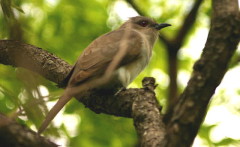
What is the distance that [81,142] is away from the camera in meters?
5.53

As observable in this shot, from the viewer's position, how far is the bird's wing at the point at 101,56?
4.74 metres

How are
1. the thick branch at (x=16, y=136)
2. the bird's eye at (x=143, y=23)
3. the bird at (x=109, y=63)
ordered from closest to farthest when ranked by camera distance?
the thick branch at (x=16, y=136) < the bird at (x=109, y=63) < the bird's eye at (x=143, y=23)

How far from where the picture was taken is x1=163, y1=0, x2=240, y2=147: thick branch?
2.54 m

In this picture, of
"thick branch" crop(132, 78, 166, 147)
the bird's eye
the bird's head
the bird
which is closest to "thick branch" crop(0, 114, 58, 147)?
"thick branch" crop(132, 78, 166, 147)

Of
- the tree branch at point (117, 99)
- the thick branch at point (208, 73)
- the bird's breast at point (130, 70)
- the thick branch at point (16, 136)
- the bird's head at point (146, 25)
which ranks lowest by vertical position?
the thick branch at point (16, 136)

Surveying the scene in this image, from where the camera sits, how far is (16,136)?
2.58 metres

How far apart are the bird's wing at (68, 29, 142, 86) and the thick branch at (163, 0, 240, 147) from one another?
6.88ft

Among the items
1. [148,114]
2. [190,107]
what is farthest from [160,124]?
[190,107]

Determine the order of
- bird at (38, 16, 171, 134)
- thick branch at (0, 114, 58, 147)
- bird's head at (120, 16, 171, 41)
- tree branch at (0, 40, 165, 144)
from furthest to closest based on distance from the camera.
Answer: bird's head at (120, 16, 171, 41)
bird at (38, 16, 171, 134)
tree branch at (0, 40, 165, 144)
thick branch at (0, 114, 58, 147)

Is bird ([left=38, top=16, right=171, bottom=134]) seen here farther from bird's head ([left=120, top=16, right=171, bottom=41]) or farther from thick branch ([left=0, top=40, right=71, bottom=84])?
bird's head ([left=120, top=16, right=171, bottom=41])

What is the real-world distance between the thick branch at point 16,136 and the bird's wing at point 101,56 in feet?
6.32

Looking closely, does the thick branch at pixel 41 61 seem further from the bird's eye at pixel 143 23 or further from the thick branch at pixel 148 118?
the bird's eye at pixel 143 23

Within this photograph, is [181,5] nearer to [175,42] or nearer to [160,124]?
[175,42]

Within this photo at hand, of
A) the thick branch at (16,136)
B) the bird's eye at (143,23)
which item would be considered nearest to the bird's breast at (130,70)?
the bird's eye at (143,23)
